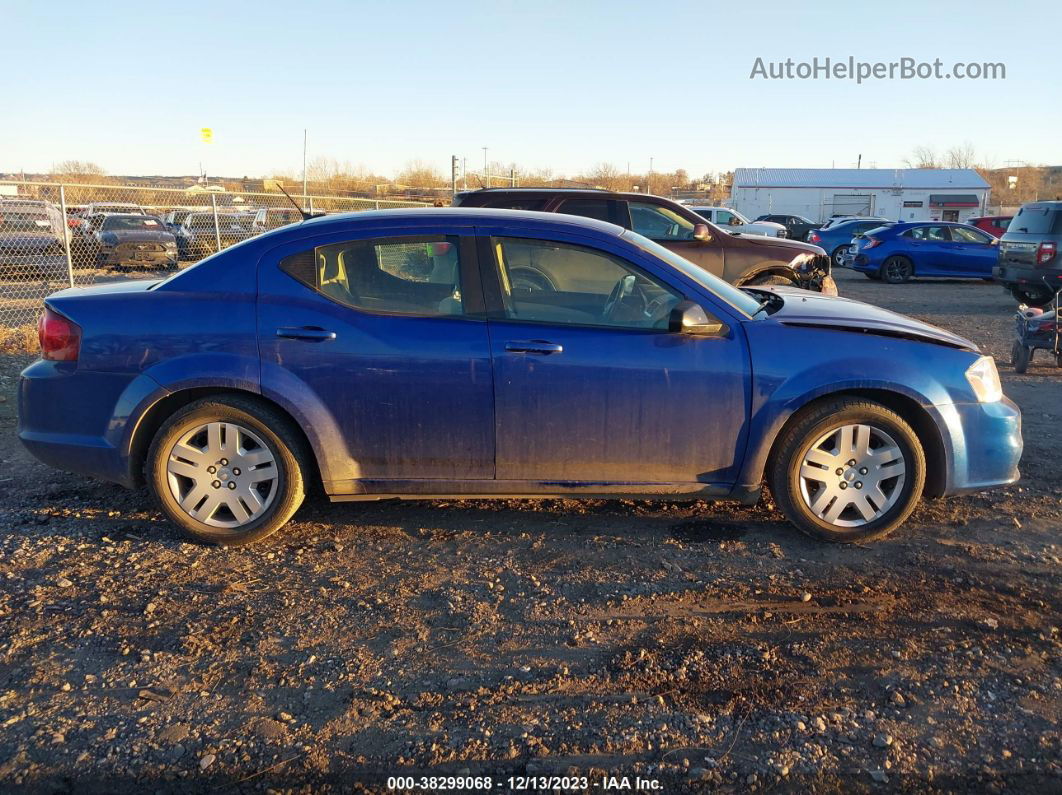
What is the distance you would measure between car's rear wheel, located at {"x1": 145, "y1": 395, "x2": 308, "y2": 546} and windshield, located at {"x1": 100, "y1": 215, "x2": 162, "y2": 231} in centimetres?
1687

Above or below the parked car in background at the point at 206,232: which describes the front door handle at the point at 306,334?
below

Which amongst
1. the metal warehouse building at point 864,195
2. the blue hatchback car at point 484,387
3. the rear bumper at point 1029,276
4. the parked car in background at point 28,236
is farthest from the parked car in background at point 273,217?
the metal warehouse building at point 864,195

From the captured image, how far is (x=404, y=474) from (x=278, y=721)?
5.15ft

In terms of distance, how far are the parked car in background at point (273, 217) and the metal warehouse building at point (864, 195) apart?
35411mm

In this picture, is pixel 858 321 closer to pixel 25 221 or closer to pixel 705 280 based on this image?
pixel 705 280

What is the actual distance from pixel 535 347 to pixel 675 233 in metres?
6.34

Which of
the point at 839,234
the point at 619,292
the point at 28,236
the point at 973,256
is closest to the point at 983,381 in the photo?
the point at 619,292

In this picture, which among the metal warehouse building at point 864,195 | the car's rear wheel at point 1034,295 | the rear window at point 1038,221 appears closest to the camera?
the rear window at point 1038,221

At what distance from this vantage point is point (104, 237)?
718 inches

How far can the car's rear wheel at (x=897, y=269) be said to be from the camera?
19125 millimetres

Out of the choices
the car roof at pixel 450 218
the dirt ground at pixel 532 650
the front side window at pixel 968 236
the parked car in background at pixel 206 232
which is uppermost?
the parked car in background at pixel 206 232

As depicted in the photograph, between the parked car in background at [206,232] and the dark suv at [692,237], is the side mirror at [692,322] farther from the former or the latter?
the parked car in background at [206,232]

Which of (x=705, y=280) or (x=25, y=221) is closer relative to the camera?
(x=705, y=280)

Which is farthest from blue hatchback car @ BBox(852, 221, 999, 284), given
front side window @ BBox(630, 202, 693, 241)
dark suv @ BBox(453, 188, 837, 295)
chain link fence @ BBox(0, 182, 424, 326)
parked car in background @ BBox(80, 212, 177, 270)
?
parked car in background @ BBox(80, 212, 177, 270)
